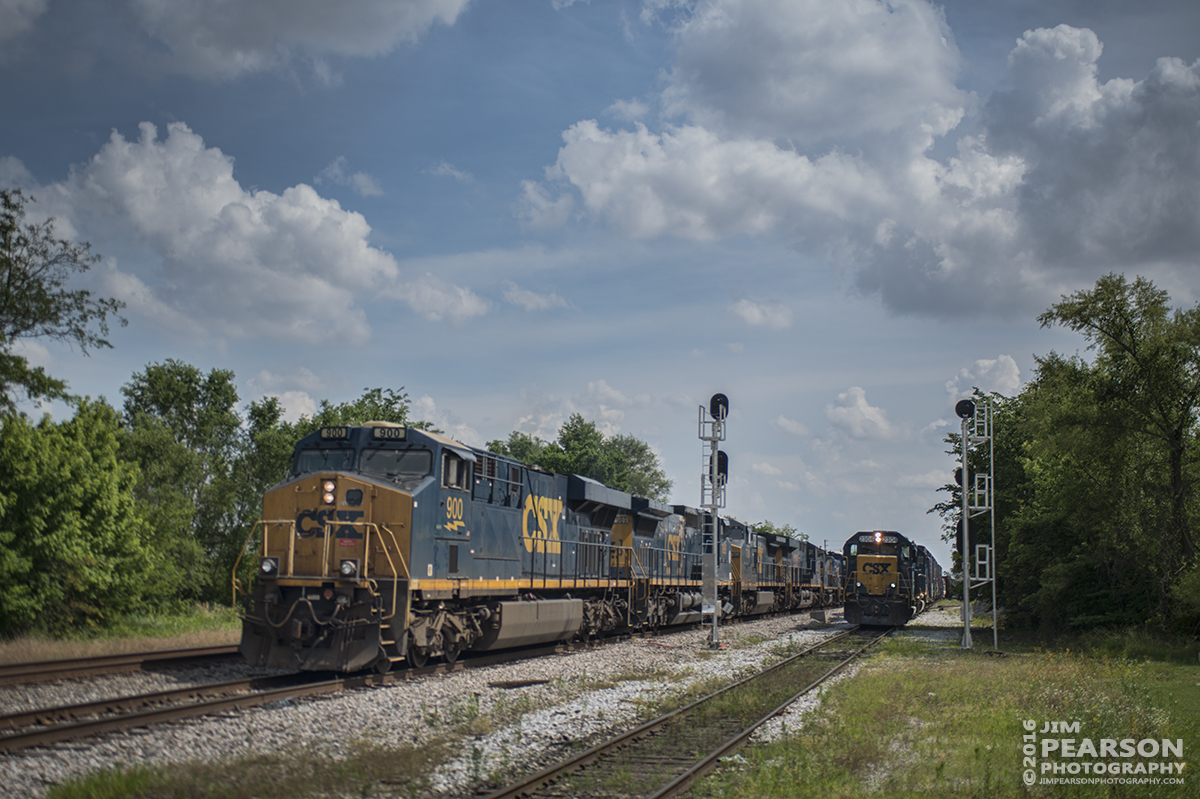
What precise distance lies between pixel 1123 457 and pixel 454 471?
1880cm

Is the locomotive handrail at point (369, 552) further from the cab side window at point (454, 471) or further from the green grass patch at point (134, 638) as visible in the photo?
the green grass patch at point (134, 638)

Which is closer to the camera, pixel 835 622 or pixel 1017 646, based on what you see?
pixel 1017 646

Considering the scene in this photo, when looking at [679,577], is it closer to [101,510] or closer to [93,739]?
[101,510]

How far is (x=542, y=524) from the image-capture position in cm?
1856

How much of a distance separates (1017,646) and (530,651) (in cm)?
1391

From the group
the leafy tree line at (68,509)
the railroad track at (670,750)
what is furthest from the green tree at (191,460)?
the railroad track at (670,750)

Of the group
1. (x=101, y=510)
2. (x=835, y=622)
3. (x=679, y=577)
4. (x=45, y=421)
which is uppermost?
(x=45, y=421)

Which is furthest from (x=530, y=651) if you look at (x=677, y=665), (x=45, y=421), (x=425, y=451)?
(x=45, y=421)

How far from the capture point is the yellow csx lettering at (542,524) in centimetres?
1775

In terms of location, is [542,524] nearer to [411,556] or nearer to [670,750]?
[411,556]

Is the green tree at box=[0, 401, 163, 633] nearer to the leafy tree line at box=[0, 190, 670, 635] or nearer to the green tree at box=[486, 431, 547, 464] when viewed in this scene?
the leafy tree line at box=[0, 190, 670, 635]

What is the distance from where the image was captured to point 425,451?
14383 millimetres

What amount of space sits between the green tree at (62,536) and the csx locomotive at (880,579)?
22761mm

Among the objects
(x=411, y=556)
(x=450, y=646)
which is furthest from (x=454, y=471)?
(x=450, y=646)
